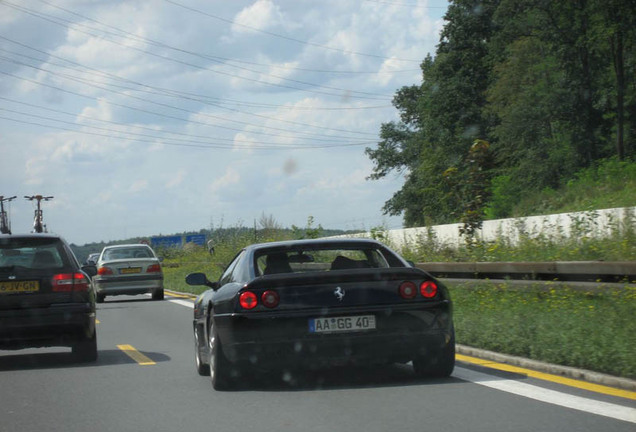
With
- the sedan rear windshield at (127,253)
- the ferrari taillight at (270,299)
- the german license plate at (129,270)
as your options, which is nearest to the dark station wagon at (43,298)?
the ferrari taillight at (270,299)

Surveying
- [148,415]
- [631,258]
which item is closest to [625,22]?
[631,258]

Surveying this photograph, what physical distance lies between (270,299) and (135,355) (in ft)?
14.4

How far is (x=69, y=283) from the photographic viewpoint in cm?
1122

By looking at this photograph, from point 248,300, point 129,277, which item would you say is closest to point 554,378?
point 248,300

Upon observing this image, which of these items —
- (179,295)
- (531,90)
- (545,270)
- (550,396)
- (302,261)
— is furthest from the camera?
(531,90)

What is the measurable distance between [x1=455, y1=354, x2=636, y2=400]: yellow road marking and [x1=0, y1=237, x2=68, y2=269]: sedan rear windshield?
479 cm

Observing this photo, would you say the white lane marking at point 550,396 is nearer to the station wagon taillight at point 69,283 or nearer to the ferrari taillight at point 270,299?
the ferrari taillight at point 270,299

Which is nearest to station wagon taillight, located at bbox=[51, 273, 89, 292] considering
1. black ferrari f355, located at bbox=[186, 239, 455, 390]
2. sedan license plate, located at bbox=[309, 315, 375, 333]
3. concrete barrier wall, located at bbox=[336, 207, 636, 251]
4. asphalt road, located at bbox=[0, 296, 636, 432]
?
asphalt road, located at bbox=[0, 296, 636, 432]

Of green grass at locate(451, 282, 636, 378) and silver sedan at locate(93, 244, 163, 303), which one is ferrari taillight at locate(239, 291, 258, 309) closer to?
green grass at locate(451, 282, 636, 378)

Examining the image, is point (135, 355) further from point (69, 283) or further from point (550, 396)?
point (550, 396)

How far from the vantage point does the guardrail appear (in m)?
11.9

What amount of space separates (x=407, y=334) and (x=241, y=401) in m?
1.46

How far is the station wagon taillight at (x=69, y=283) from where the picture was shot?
11.2 m

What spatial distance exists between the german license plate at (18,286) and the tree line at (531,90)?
3664cm
